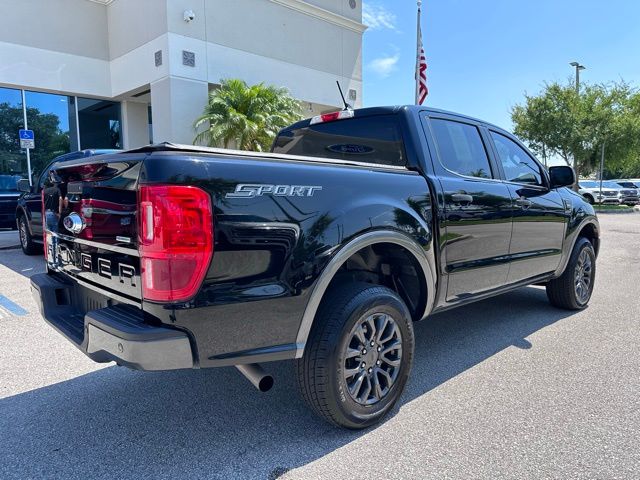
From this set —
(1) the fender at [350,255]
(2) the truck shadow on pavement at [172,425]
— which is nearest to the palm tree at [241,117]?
(2) the truck shadow on pavement at [172,425]

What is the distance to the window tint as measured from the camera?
352 cm

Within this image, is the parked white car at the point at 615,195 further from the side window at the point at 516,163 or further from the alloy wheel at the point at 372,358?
the alloy wheel at the point at 372,358

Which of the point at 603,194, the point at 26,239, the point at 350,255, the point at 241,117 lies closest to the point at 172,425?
the point at 350,255

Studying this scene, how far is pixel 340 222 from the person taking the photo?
2.55 m

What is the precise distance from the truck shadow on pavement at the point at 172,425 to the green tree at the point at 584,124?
80.7ft

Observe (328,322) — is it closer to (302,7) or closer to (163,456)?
(163,456)

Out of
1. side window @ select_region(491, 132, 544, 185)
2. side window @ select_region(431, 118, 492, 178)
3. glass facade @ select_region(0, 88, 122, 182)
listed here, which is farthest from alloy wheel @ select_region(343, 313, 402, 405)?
glass facade @ select_region(0, 88, 122, 182)

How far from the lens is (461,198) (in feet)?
11.3

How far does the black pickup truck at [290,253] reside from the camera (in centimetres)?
210

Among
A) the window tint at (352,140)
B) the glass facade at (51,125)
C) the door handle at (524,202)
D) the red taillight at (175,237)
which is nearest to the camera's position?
the red taillight at (175,237)

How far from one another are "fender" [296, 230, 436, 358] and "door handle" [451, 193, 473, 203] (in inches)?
18.2

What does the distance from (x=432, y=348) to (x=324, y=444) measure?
1.78 m

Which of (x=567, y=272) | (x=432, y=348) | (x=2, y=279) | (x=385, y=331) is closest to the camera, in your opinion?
(x=385, y=331)

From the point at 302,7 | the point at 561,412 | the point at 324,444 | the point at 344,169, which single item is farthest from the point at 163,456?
the point at 302,7
